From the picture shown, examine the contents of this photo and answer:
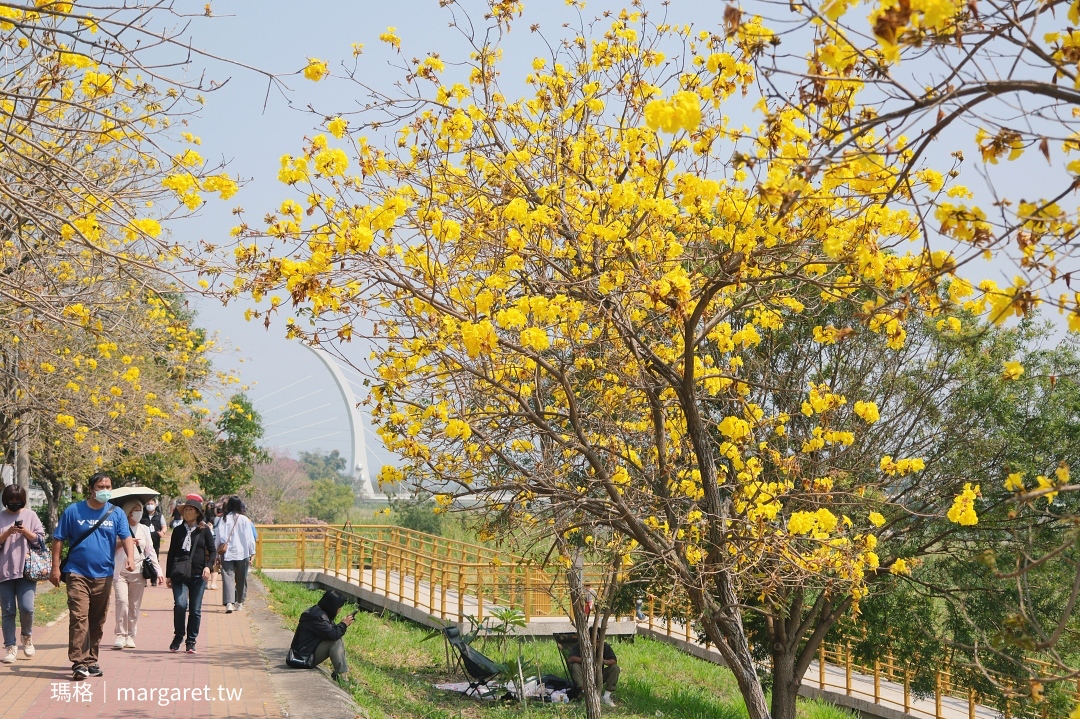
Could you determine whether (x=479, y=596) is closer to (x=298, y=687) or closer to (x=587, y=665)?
(x=587, y=665)

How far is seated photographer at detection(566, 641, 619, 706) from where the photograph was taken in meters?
12.9

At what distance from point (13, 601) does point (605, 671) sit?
842 centimetres

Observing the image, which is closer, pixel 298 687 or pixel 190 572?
pixel 298 687

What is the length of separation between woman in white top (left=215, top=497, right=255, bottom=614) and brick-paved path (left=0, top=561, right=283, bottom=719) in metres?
1.89

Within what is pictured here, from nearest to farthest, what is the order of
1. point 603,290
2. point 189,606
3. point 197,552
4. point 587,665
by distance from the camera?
point 603,290
point 197,552
point 189,606
point 587,665

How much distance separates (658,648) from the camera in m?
19.2

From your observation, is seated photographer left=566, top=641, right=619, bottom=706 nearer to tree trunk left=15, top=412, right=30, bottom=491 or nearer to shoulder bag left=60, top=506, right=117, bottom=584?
shoulder bag left=60, top=506, right=117, bottom=584

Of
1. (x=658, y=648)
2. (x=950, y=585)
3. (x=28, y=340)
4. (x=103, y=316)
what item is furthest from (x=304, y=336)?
(x=658, y=648)

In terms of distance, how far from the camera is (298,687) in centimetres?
793

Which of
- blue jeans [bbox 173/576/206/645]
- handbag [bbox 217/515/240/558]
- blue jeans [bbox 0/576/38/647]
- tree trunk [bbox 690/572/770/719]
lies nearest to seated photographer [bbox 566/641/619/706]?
handbag [bbox 217/515/240/558]

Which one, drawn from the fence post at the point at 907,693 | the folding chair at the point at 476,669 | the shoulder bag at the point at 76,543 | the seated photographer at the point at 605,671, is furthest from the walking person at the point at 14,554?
the fence post at the point at 907,693

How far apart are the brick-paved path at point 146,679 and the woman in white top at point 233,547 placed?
6.20ft

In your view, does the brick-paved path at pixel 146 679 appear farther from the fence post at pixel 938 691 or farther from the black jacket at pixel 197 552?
the fence post at pixel 938 691

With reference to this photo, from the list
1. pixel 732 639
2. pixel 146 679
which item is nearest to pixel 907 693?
pixel 732 639
